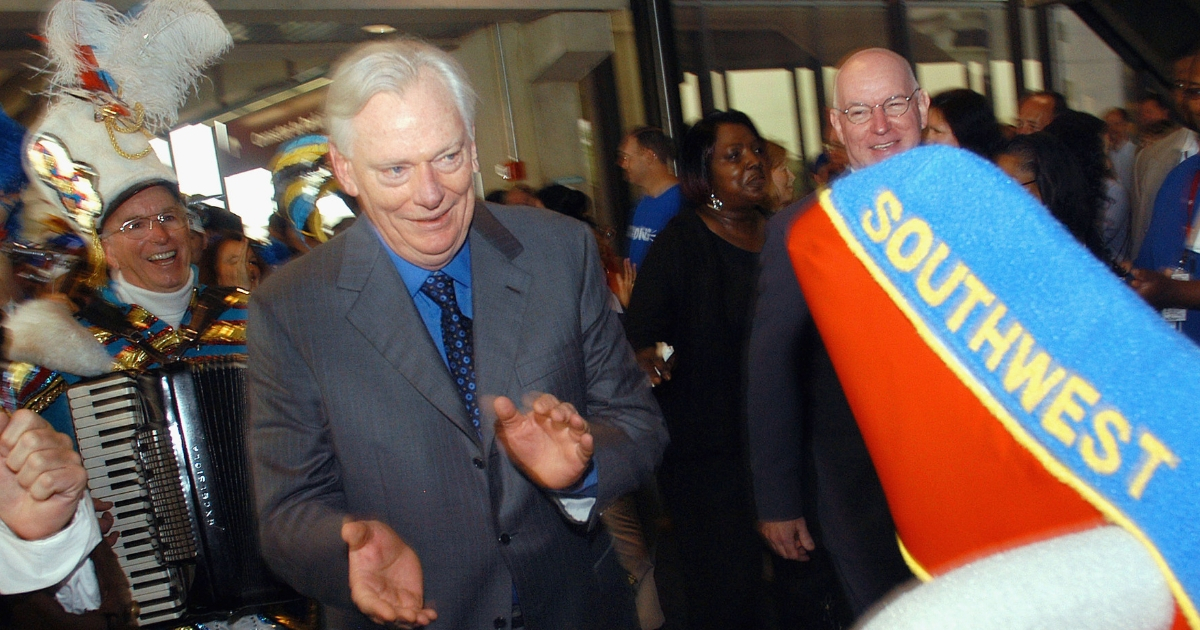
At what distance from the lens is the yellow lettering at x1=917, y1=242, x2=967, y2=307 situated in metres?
0.48

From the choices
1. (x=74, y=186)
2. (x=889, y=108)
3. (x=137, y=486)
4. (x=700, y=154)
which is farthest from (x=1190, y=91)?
(x=74, y=186)

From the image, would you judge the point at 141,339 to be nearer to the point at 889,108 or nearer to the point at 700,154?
the point at 700,154

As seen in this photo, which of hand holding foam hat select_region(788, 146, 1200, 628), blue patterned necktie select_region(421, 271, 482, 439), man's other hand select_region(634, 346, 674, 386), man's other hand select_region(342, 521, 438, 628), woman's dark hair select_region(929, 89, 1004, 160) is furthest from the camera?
man's other hand select_region(634, 346, 674, 386)

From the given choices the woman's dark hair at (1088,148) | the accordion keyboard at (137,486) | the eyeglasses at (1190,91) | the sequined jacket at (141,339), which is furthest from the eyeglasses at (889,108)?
the accordion keyboard at (137,486)

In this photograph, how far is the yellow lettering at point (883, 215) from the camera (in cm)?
50

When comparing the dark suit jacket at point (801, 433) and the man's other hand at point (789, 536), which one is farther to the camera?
the man's other hand at point (789, 536)

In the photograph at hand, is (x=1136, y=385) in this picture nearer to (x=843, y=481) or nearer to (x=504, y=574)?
(x=504, y=574)

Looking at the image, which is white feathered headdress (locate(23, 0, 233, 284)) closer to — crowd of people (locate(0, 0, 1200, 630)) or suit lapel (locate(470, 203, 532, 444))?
crowd of people (locate(0, 0, 1200, 630))

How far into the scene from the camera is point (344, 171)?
6.18 feet

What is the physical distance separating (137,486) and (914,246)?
8.62ft

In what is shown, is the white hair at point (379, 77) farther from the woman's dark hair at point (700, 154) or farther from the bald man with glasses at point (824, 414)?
the woman's dark hair at point (700, 154)

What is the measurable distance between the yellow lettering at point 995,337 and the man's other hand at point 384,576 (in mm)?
1170

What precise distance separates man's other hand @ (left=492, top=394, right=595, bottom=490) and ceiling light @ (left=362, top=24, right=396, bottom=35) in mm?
9094

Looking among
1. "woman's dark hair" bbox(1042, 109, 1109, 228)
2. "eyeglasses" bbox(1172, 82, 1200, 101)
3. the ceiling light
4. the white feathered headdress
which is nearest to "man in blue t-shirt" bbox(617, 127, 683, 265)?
"woman's dark hair" bbox(1042, 109, 1109, 228)
